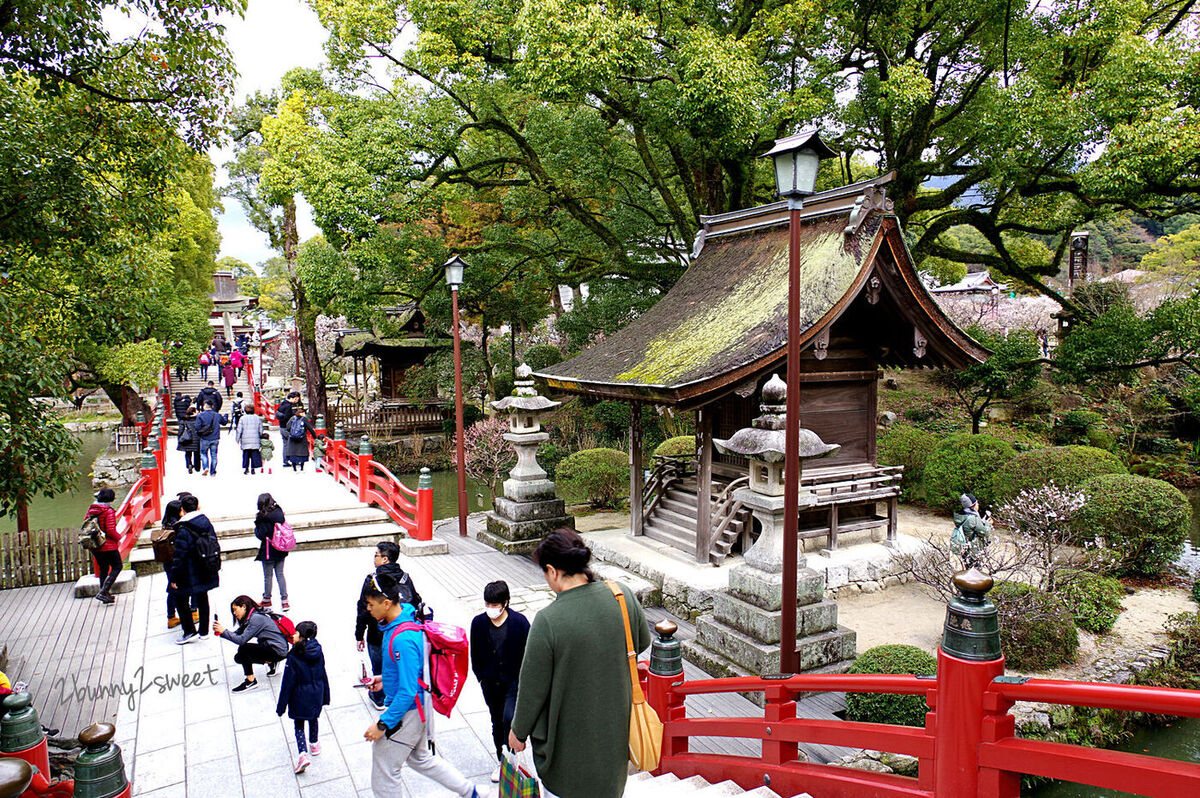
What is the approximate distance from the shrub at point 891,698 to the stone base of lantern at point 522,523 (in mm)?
6678

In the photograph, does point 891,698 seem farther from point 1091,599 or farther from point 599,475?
point 599,475

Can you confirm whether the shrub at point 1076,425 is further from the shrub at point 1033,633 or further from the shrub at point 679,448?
the shrub at point 1033,633

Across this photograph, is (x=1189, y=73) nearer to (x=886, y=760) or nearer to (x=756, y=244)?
(x=756, y=244)

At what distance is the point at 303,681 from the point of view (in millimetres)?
5668

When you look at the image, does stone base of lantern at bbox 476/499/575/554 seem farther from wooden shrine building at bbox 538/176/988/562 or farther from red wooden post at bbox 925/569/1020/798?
red wooden post at bbox 925/569/1020/798

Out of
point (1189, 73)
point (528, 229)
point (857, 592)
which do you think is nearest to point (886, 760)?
point (857, 592)

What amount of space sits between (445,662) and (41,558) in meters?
10.0

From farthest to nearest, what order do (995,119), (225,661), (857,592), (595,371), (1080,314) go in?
(1080,314), (995,119), (595,371), (857,592), (225,661)

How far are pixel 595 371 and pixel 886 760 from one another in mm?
7631

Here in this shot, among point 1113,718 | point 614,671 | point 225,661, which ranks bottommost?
point 1113,718

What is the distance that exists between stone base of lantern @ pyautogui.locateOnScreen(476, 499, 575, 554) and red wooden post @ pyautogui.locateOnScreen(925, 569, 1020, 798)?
389 inches

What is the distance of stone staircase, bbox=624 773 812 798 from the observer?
4.69m

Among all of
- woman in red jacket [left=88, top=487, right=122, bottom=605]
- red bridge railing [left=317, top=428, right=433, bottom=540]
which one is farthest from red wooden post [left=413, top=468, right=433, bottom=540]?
woman in red jacket [left=88, top=487, right=122, bottom=605]

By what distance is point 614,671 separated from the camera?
334cm
